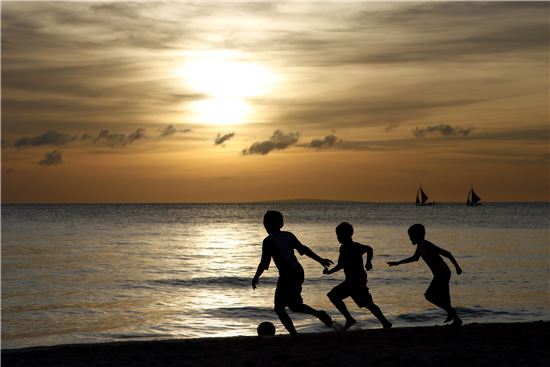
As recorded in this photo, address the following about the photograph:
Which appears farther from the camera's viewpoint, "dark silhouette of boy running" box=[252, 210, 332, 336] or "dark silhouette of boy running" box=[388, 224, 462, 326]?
"dark silhouette of boy running" box=[388, 224, 462, 326]

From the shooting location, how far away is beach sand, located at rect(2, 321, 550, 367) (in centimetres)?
889

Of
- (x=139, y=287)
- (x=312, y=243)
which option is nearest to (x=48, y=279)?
(x=139, y=287)

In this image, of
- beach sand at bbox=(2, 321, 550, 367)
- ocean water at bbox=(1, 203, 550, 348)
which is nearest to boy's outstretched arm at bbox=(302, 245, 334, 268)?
beach sand at bbox=(2, 321, 550, 367)

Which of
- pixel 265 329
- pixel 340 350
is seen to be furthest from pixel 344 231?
pixel 265 329

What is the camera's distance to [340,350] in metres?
9.61

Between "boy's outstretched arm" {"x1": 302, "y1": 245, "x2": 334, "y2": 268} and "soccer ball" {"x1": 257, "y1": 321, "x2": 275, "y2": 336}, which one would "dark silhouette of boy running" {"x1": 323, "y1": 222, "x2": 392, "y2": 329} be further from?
"soccer ball" {"x1": 257, "y1": 321, "x2": 275, "y2": 336}

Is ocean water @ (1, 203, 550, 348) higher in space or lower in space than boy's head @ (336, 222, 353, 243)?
lower

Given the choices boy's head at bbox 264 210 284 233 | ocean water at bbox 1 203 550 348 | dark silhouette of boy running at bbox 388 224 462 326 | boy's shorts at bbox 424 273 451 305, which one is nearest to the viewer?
boy's head at bbox 264 210 284 233

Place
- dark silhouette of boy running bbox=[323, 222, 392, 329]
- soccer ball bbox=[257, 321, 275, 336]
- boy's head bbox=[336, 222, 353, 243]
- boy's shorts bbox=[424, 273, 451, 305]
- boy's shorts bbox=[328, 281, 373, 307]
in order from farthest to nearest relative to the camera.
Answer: soccer ball bbox=[257, 321, 275, 336], boy's shorts bbox=[424, 273, 451, 305], boy's shorts bbox=[328, 281, 373, 307], dark silhouette of boy running bbox=[323, 222, 392, 329], boy's head bbox=[336, 222, 353, 243]

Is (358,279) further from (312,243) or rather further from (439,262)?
(312,243)

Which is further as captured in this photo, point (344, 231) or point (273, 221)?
point (344, 231)

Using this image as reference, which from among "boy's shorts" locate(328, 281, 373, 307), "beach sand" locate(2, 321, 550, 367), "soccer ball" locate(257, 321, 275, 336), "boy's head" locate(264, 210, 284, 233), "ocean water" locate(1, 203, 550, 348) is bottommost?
"ocean water" locate(1, 203, 550, 348)

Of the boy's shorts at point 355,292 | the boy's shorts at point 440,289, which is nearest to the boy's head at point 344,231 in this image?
the boy's shorts at point 355,292

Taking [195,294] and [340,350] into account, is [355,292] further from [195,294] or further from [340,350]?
[195,294]
